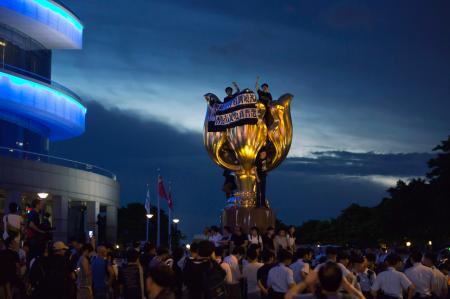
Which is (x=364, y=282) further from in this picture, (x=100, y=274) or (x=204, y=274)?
(x=100, y=274)

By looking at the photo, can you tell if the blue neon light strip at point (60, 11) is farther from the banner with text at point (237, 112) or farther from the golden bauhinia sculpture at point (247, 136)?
the banner with text at point (237, 112)

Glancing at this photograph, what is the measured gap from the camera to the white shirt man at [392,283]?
13305mm

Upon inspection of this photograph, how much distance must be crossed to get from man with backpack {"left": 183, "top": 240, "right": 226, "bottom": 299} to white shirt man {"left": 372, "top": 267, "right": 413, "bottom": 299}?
3028 mm

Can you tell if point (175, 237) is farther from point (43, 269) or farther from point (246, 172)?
point (43, 269)

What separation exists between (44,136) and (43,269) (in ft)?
165

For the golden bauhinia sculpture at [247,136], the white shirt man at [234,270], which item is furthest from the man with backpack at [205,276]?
the golden bauhinia sculpture at [247,136]

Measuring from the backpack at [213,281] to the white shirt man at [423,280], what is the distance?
165 inches

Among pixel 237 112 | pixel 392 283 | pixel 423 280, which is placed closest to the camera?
pixel 392 283

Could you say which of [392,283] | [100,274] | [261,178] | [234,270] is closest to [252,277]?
[234,270]

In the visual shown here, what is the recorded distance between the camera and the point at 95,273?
1552cm

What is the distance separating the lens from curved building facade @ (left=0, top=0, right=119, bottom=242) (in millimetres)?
49531

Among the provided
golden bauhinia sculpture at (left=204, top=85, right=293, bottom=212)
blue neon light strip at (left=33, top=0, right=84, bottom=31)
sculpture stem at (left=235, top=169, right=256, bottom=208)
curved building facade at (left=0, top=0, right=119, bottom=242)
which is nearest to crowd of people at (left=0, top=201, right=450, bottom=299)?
golden bauhinia sculpture at (left=204, top=85, right=293, bottom=212)

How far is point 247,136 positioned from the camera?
31891mm

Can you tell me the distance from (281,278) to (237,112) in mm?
17980
